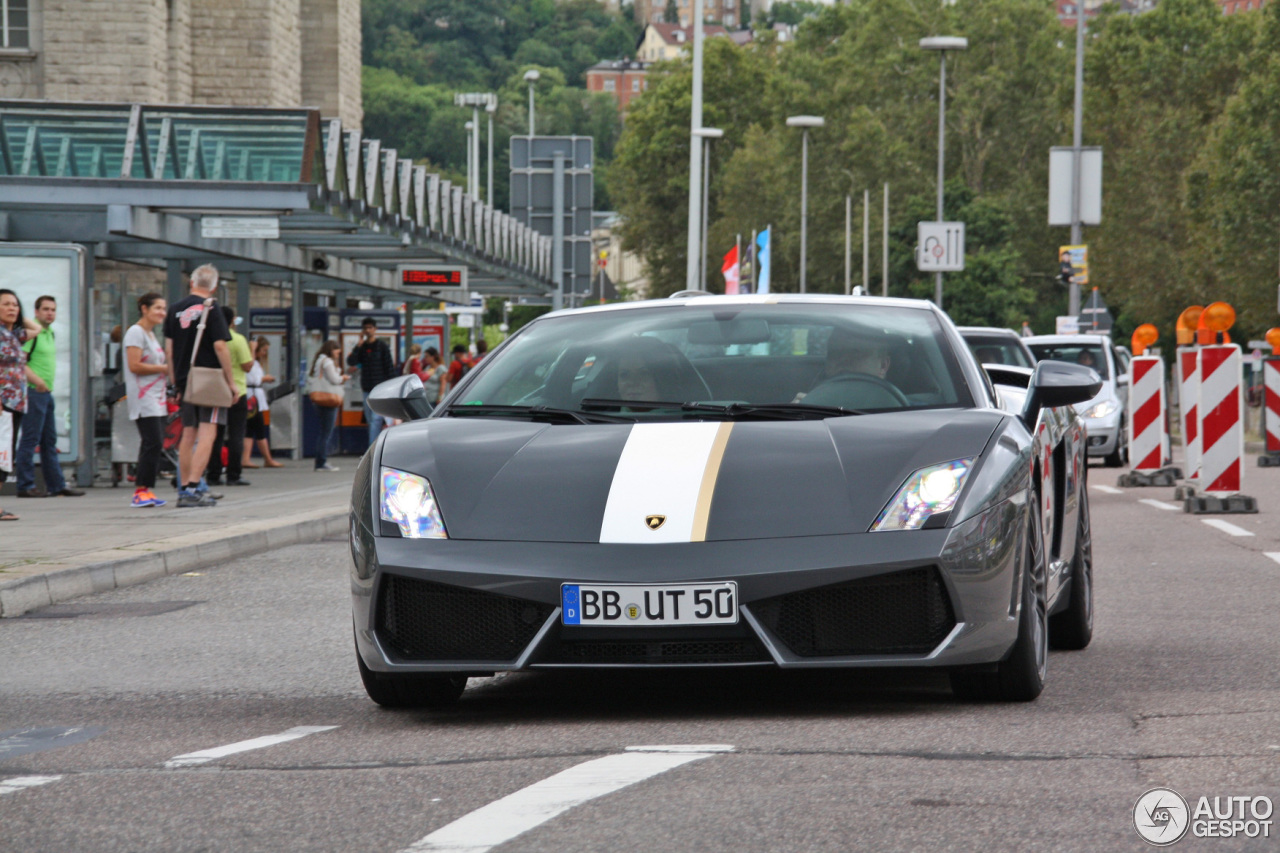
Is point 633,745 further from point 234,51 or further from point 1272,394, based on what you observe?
point 234,51

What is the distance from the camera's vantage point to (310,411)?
91.1 feet

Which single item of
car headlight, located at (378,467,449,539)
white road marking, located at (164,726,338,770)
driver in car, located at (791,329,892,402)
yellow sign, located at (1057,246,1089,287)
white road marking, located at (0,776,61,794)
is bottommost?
white road marking, located at (164,726,338,770)

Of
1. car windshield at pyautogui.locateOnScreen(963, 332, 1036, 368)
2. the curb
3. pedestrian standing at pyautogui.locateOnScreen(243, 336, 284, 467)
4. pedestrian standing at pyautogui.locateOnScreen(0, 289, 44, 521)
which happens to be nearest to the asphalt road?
the curb

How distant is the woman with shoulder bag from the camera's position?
23859mm

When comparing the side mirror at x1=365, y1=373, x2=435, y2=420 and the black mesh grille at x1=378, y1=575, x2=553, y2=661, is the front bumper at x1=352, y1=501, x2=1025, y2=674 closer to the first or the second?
the black mesh grille at x1=378, y1=575, x2=553, y2=661

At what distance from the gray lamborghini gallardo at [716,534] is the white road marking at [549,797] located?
51cm

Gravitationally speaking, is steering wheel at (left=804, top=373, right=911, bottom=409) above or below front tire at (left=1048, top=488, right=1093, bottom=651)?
above

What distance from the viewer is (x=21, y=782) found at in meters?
4.90

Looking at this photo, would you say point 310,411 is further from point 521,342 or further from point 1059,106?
point 1059,106

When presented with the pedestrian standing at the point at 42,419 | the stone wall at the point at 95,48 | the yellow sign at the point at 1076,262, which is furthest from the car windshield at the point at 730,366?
the yellow sign at the point at 1076,262

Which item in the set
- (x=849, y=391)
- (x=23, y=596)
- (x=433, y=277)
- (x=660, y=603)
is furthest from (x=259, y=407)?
(x=660, y=603)

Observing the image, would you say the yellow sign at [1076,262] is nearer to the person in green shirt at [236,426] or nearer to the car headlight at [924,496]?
the person in green shirt at [236,426]

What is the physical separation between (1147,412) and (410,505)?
14.6 metres

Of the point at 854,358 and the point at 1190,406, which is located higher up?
the point at 854,358
